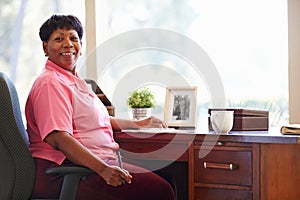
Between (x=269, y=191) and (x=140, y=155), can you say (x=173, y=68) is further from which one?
(x=269, y=191)

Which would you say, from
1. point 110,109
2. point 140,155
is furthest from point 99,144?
point 110,109

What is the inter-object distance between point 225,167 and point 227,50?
0.91 metres

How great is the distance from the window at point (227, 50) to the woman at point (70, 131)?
814 mm

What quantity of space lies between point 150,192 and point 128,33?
136cm

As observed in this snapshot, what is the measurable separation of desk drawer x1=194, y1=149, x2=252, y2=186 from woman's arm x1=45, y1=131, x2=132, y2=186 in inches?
18.9

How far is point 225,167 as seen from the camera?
1888mm

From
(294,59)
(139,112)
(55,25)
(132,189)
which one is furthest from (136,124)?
(294,59)

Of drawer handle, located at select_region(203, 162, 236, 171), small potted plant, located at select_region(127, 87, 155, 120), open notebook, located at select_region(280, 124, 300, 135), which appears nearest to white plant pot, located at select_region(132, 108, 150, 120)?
small potted plant, located at select_region(127, 87, 155, 120)

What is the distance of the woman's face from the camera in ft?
5.99

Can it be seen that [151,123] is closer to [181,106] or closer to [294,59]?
[181,106]

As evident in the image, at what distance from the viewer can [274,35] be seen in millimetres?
2492

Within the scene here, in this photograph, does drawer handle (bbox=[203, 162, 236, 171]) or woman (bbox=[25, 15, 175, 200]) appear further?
drawer handle (bbox=[203, 162, 236, 171])

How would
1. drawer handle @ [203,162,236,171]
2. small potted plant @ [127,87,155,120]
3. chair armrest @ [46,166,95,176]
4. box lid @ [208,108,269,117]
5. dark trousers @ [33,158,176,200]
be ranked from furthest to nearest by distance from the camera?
small potted plant @ [127,87,155,120], box lid @ [208,108,269,117], drawer handle @ [203,162,236,171], dark trousers @ [33,158,176,200], chair armrest @ [46,166,95,176]

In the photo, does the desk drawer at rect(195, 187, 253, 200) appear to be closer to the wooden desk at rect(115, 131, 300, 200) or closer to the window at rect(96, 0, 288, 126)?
the wooden desk at rect(115, 131, 300, 200)
